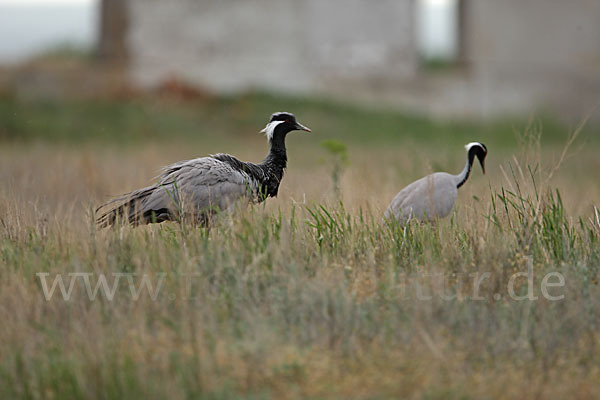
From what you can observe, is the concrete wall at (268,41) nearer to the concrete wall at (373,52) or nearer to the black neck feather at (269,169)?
the concrete wall at (373,52)

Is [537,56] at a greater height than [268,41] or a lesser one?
lesser

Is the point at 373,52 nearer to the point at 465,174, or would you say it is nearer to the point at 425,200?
the point at 465,174

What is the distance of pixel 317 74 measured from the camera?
1836cm

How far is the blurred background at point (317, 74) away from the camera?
53.4ft

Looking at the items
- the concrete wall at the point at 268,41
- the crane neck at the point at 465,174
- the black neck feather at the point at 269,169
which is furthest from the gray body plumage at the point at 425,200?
the concrete wall at the point at 268,41

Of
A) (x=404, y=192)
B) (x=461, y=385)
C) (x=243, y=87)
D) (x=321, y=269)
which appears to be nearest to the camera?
(x=461, y=385)

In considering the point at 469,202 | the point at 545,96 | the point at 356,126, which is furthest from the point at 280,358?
the point at 545,96

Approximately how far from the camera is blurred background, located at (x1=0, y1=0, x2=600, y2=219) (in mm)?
16281

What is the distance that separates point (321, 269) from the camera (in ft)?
16.3

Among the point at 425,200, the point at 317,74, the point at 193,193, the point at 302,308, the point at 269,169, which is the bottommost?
the point at 302,308

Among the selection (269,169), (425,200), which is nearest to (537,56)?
(425,200)

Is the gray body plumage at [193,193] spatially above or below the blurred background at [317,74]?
below

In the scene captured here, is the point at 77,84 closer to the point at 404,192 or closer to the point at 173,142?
the point at 173,142

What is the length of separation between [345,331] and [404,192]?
8.43ft
